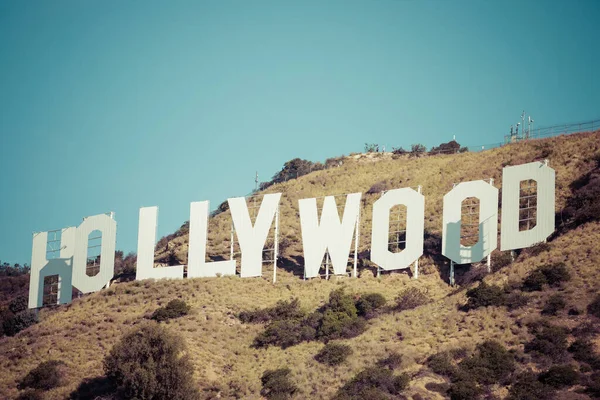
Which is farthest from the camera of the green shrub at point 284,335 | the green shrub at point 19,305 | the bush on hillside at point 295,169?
the bush on hillside at point 295,169

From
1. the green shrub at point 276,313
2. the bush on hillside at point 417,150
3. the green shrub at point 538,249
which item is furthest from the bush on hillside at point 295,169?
the green shrub at point 538,249

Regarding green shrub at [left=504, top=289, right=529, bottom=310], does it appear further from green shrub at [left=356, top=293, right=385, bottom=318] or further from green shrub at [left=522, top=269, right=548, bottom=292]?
green shrub at [left=356, top=293, right=385, bottom=318]

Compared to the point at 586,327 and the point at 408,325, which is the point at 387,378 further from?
the point at 586,327

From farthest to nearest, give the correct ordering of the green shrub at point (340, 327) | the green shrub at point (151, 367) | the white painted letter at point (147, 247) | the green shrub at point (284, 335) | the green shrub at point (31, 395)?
the white painted letter at point (147, 247) → the green shrub at point (284, 335) → the green shrub at point (340, 327) → the green shrub at point (31, 395) → the green shrub at point (151, 367)

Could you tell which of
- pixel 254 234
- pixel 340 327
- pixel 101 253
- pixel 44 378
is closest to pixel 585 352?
pixel 340 327

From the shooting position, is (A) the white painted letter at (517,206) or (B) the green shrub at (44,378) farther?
(A) the white painted letter at (517,206)

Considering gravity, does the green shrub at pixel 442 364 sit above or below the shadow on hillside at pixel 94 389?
above

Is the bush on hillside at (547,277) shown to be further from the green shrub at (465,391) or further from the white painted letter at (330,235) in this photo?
the white painted letter at (330,235)
